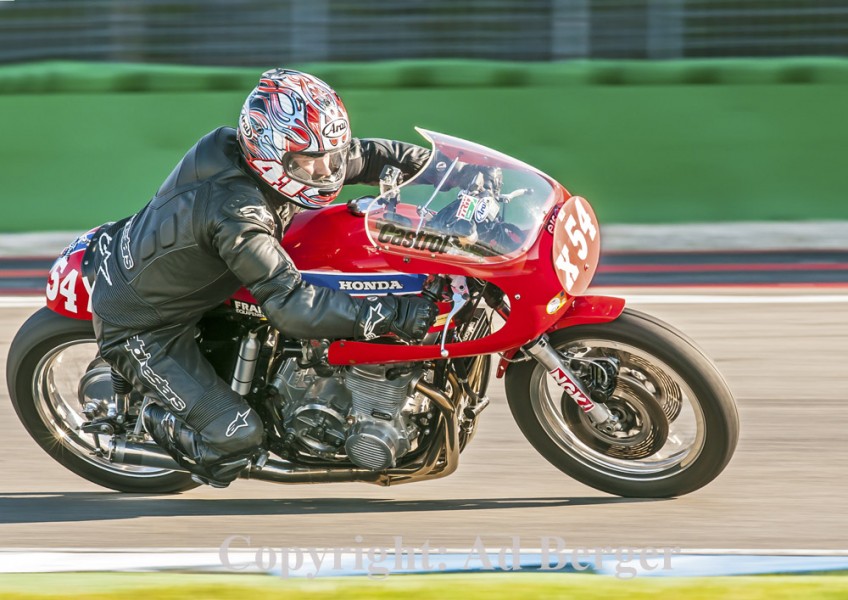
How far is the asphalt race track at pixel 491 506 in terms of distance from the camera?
483 centimetres

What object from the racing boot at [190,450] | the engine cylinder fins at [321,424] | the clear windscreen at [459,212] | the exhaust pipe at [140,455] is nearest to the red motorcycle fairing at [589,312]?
the clear windscreen at [459,212]

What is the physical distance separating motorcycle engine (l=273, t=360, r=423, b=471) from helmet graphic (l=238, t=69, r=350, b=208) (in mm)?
661

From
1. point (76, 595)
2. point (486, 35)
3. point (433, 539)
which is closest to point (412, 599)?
point (433, 539)

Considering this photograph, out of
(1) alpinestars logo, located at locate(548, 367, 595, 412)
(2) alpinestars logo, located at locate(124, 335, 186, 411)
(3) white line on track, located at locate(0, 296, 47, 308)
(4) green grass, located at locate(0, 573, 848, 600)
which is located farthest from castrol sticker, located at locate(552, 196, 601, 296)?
(3) white line on track, located at locate(0, 296, 47, 308)

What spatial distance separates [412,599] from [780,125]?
6.70m

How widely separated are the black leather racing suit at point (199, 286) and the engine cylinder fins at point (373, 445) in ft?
1.24

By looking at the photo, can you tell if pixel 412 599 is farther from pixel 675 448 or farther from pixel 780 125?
pixel 780 125

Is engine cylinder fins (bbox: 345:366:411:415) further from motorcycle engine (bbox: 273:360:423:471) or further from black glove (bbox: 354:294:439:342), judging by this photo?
black glove (bbox: 354:294:439:342)

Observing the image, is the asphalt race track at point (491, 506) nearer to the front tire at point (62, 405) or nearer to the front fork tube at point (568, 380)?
the front tire at point (62, 405)

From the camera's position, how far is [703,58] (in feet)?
32.4

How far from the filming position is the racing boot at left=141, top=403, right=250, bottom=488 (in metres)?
4.95

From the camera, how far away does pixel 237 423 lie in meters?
4.86

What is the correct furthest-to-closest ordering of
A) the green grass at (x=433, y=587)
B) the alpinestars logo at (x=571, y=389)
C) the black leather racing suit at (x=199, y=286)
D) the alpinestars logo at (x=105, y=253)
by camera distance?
the alpinestars logo at (x=105, y=253), the alpinestars logo at (x=571, y=389), the black leather racing suit at (x=199, y=286), the green grass at (x=433, y=587)

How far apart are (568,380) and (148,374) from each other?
5.15ft
